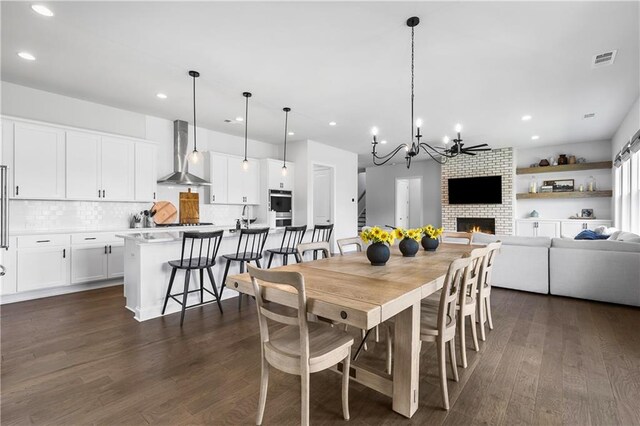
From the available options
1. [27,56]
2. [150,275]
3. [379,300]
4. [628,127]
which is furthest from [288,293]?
[628,127]

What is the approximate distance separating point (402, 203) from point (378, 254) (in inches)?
330

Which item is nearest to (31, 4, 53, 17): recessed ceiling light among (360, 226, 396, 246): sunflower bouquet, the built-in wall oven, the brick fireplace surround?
(360, 226, 396, 246): sunflower bouquet

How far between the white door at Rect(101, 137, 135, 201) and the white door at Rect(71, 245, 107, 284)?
0.81 m

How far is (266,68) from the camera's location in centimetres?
339

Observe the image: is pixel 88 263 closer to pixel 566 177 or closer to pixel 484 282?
pixel 484 282

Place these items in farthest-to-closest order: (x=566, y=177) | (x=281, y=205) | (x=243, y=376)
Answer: (x=566, y=177), (x=281, y=205), (x=243, y=376)

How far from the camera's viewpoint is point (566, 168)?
725 centimetres

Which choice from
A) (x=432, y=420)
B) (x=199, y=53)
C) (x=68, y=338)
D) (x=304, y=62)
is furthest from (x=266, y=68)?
(x=432, y=420)

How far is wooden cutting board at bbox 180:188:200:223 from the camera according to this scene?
18.4 ft

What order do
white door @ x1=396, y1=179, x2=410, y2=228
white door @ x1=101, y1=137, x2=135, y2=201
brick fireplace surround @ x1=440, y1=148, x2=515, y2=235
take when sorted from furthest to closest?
1. white door @ x1=396, y1=179, x2=410, y2=228
2. brick fireplace surround @ x1=440, y1=148, x2=515, y2=235
3. white door @ x1=101, y1=137, x2=135, y2=201

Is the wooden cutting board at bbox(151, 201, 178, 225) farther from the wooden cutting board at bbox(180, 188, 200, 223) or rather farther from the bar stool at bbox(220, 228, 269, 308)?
the bar stool at bbox(220, 228, 269, 308)

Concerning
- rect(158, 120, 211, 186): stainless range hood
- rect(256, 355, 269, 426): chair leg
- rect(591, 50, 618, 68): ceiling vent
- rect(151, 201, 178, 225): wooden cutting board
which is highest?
rect(591, 50, 618, 68): ceiling vent

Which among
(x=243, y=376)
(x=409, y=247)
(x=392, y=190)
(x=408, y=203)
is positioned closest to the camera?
(x=243, y=376)

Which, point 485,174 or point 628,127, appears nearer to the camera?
point 628,127
